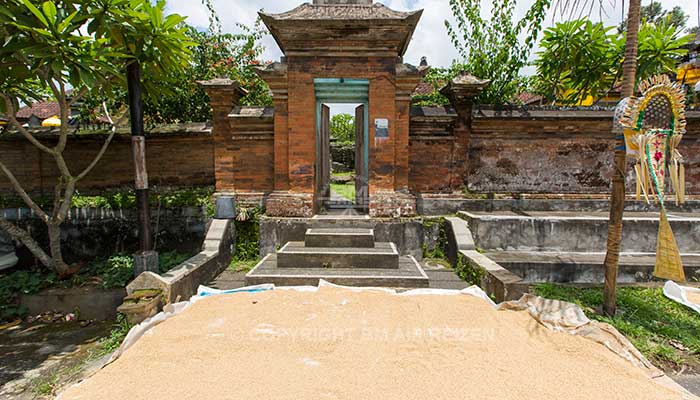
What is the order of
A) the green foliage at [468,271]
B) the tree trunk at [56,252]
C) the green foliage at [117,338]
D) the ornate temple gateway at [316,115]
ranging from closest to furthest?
the green foliage at [117,338], the green foliage at [468,271], the tree trunk at [56,252], the ornate temple gateway at [316,115]

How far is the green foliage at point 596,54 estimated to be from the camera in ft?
23.7

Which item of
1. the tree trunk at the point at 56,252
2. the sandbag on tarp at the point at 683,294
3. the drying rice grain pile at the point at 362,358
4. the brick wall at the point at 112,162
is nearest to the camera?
the drying rice grain pile at the point at 362,358

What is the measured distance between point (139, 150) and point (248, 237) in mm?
2399

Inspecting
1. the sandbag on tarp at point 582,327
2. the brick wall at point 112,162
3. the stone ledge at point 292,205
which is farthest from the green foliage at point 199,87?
the sandbag on tarp at point 582,327

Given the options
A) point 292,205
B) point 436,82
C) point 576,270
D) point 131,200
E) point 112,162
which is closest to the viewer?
point 576,270

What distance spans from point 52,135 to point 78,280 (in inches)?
152

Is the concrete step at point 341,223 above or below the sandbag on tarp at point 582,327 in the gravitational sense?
above

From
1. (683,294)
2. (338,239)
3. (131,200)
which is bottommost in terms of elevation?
(683,294)

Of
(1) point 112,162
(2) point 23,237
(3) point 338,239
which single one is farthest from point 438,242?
(1) point 112,162

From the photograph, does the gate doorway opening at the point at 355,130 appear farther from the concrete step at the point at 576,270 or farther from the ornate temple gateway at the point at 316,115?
the concrete step at the point at 576,270

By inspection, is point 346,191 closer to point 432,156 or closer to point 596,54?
point 432,156

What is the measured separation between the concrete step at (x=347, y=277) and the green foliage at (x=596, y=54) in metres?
6.70

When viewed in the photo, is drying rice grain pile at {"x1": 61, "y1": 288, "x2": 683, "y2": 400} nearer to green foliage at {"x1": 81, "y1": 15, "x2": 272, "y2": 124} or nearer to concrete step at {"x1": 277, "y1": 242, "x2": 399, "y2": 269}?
concrete step at {"x1": 277, "y1": 242, "x2": 399, "y2": 269}

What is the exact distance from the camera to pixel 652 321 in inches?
162
